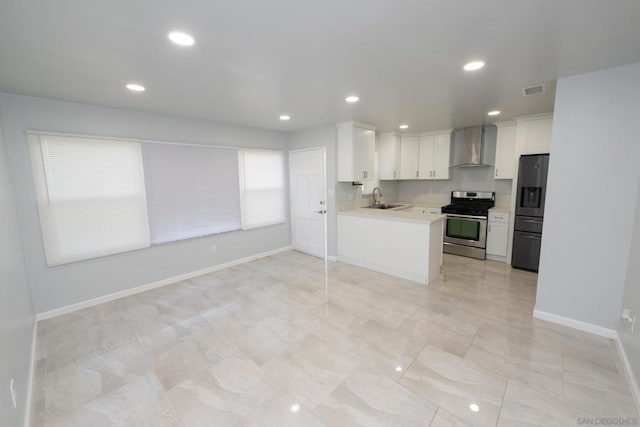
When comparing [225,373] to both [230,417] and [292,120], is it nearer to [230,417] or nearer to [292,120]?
[230,417]

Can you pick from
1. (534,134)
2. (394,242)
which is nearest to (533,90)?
(534,134)

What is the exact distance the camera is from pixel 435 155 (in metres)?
5.34

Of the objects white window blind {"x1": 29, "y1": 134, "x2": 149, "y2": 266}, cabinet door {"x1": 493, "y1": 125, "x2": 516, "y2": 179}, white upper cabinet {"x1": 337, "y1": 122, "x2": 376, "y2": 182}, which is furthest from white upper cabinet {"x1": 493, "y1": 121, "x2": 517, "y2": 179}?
white window blind {"x1": 29, "y1": 134, "x2": 149, "y2": 266}

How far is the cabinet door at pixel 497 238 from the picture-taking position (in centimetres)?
438

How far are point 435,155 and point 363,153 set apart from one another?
1.81 meters

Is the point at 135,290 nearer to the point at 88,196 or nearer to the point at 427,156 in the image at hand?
the point at 88,196

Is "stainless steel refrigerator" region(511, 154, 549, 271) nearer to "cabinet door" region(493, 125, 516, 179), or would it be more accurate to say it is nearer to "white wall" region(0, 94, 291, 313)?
"cabinet door" region(493, 125, 516, 179)

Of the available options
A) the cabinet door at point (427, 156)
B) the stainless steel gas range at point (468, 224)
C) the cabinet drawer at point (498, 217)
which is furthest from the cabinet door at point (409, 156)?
the cabinet drawer at point (498, 217)

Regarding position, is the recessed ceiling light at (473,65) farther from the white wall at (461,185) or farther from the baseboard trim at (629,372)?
the white wall at (461,185)

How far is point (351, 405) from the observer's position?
1755 millimetres

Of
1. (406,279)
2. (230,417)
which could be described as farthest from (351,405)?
(406,279)

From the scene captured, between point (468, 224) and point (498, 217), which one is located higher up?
point (498, 217)

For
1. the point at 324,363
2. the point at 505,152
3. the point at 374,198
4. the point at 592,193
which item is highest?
the point at 505,152

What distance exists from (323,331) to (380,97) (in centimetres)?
260
